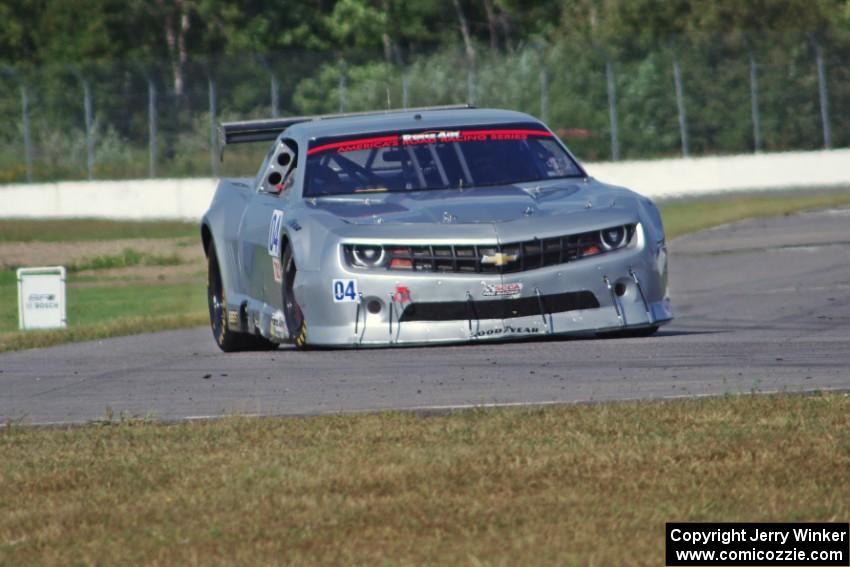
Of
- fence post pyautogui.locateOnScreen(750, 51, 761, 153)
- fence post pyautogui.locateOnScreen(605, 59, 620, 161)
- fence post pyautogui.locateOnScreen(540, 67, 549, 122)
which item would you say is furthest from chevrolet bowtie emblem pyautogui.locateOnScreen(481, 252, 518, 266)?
fence post pyautogui.locateOnScreen(540, 67, 549, 122)

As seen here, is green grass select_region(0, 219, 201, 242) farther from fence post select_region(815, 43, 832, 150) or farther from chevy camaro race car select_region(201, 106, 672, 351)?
chevy camaro race car select_region(201, 106, 672, 351)

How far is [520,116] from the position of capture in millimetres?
11281

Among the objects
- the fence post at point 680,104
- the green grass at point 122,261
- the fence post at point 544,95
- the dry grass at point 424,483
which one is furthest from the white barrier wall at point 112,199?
the dry grass at point 424,483

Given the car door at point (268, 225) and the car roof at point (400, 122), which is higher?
the car roof at point (400, 122)

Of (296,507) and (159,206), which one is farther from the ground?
(296,507)

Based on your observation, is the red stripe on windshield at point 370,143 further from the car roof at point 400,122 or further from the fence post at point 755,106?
the fence post at point 755,106

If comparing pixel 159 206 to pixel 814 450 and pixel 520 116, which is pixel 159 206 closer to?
pixel 520 116

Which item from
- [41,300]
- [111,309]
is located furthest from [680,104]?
[41,300]

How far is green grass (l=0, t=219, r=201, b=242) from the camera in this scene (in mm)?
34000

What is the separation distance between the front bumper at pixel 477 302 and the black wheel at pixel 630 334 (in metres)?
0.54

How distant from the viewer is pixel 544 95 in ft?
123

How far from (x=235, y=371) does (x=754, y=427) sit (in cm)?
366

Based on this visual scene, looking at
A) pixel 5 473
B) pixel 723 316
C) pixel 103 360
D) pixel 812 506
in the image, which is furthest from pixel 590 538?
pixel 723 316

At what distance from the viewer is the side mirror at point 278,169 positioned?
11133mm
